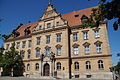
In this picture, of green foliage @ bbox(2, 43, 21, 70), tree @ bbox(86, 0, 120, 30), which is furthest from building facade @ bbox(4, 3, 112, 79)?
tree @ bbox(86, 0, 120, 30)

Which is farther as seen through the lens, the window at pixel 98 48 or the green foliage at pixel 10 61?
the green foliage at pixel 10 61

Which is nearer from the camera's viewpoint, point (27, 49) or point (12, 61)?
point (12, 61)

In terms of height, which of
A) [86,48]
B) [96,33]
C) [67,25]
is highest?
[67,25]

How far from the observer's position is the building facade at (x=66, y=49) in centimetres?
2784

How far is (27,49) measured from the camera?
3809cm

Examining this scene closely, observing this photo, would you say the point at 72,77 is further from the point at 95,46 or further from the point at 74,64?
the point at 95,46

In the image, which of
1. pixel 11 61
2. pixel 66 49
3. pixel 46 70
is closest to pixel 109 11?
pixel 66 49

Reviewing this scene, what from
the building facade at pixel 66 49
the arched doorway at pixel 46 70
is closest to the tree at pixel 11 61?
the building facade at pixel 66 49

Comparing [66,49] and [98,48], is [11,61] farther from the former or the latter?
[98,48]

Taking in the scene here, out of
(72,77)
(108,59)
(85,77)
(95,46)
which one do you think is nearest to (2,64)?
(72,77)

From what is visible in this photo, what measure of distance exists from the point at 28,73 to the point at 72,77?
41.3ft

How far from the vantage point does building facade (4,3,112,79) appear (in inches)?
1096

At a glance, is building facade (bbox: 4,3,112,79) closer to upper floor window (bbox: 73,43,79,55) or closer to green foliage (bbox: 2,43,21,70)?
upper floor window (bbox: 73,43,79,55)

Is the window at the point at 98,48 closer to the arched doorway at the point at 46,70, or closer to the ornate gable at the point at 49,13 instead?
the arched doorway at the point at 46,70
